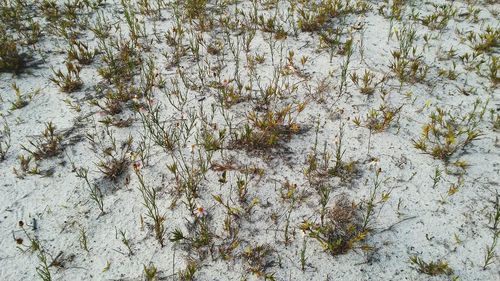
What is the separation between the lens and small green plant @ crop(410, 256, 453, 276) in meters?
2.60

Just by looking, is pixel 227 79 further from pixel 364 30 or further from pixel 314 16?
pixel 364 30

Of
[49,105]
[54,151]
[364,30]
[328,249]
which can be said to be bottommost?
[328,249]

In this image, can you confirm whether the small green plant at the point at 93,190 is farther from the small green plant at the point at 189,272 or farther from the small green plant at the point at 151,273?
the small green plant at the point at 189,272

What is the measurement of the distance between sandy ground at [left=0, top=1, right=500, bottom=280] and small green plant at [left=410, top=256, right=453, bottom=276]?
4 cm

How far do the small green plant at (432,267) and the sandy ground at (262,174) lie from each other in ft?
0.12

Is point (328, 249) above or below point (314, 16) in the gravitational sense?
below

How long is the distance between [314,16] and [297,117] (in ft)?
6.64

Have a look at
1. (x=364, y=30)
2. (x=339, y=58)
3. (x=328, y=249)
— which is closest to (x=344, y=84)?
(x=339, y=58)

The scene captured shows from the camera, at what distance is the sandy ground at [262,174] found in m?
2.74

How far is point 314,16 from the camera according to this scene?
17.0 ft

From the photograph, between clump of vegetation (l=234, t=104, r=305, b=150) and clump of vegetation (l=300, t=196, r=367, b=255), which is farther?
clump of vegetation (l=234, t=104, r=305, b=150)

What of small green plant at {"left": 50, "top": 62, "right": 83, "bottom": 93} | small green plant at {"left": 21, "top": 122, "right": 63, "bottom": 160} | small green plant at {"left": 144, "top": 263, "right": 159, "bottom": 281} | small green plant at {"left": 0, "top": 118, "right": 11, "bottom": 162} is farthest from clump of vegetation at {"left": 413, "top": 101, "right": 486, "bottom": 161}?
small green plant at {"left": 0, "top": 118, "right": 11, "bottom": 162}

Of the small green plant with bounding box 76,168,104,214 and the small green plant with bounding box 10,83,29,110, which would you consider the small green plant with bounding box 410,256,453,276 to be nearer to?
the small green plant with bounding box 76,168,104,214

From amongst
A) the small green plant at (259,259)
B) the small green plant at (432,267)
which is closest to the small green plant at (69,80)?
the small green plant at (259,259)
